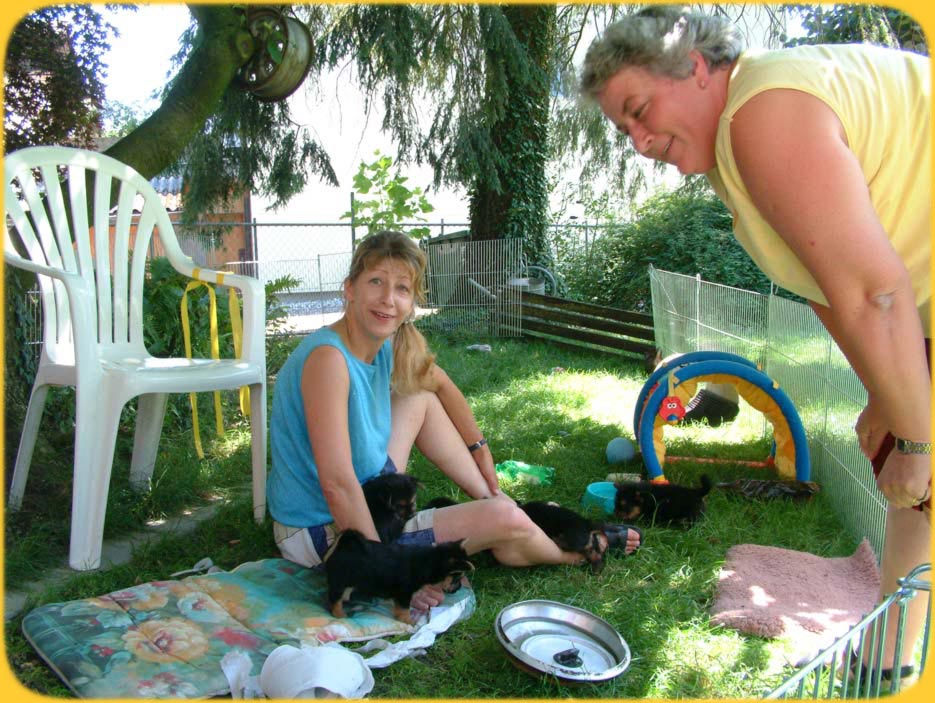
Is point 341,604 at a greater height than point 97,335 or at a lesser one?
lesser

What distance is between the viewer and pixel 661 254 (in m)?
11.0

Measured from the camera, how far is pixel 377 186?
8.75 meters

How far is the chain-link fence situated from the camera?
10.9ft

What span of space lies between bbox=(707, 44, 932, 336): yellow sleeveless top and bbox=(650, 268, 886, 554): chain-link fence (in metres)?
1.76

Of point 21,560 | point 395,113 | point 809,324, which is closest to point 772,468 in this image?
point 809,324

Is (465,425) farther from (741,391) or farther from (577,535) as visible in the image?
(741,391)

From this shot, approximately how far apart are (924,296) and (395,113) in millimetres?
5701

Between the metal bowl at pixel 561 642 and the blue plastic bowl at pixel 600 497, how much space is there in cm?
118

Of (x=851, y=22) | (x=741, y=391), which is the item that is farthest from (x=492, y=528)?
(x=851, y=22)

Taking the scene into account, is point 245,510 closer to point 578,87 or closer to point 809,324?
point 578,87

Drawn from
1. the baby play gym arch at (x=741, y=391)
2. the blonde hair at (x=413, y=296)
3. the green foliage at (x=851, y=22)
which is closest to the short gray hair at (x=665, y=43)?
the blonde hair at (x=413, y=296)

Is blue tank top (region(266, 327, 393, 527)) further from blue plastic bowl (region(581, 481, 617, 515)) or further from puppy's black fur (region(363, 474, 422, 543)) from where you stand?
blue plastic bowl (region(581, 481, 617, 515))

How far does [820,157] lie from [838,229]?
0.13m

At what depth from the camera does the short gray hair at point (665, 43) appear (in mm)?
1531
